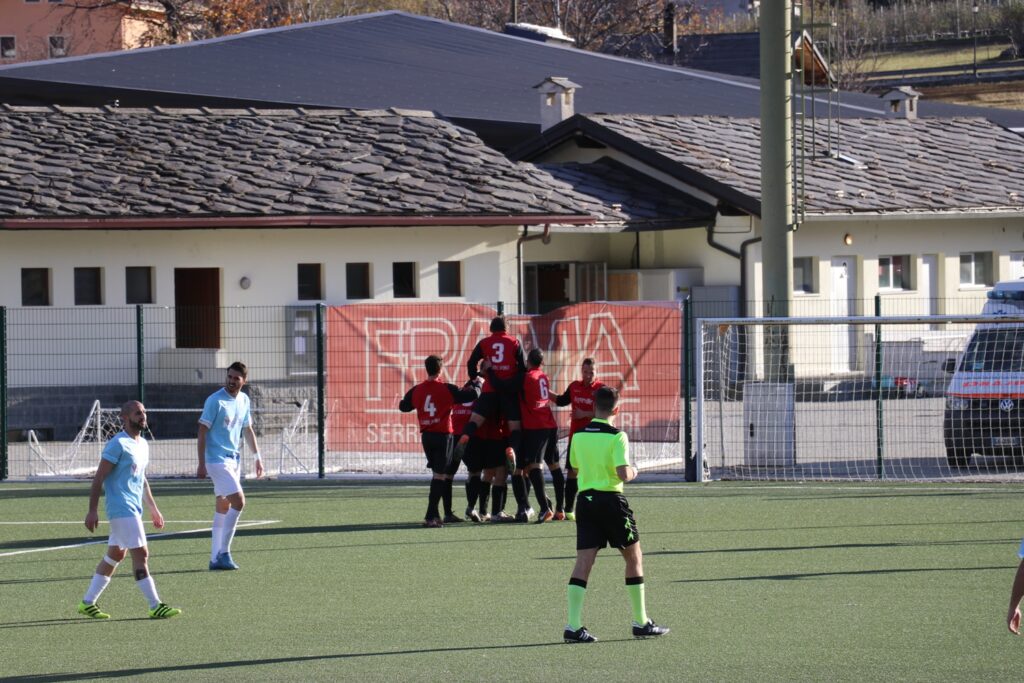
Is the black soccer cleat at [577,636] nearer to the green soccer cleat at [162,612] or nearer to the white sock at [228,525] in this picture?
the green soccer cleat at [162,612]

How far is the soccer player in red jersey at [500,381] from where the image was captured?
51.6 ft

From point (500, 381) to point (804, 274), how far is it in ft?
60.6

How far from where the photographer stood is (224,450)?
13.2 metres

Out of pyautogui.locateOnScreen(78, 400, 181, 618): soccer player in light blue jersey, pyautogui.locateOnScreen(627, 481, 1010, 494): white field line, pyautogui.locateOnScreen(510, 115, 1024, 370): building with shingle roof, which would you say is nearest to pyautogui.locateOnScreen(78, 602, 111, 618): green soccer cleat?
pyautogui.locateOnScreen(78, 400, 181, 618): soccer player in light blue jersey

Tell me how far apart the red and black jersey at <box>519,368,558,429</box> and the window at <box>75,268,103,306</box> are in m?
13.2

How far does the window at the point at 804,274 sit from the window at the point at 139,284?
43.3 ft

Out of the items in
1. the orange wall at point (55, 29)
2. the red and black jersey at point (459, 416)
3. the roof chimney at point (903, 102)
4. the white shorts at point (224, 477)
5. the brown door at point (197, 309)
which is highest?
the orange wall at point (55, 29)

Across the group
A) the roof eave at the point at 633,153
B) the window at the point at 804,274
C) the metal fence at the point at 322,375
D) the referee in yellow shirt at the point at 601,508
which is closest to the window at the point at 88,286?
the metal fence at the point at 322,375

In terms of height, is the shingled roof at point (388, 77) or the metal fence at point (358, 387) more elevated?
the shingled roof at point (388, 77)

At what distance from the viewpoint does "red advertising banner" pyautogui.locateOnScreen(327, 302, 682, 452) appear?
804 inches

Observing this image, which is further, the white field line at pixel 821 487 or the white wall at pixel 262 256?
the white wall at pixel 262 256

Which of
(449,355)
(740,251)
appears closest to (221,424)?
(449,355)

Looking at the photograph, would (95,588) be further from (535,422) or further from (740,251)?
(740,251)

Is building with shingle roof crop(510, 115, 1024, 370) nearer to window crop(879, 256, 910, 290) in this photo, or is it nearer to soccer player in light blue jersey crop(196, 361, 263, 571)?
window crop(879, 256, 910, 290)
